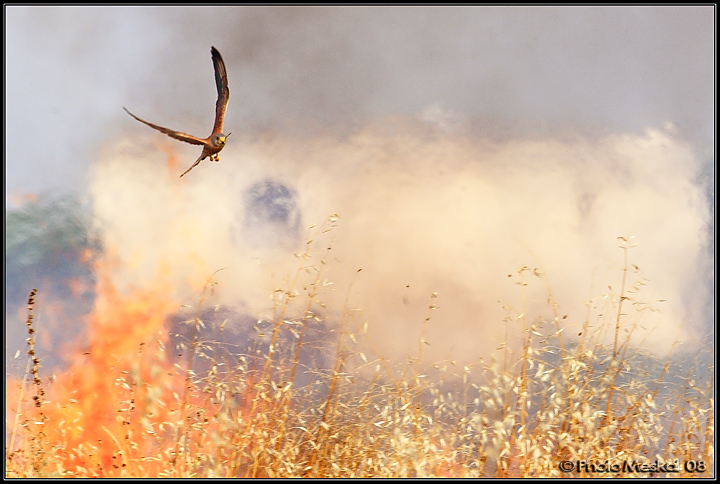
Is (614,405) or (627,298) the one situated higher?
(627,298)

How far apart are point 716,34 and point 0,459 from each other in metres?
5.84

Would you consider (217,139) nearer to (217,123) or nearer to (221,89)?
(217,123)

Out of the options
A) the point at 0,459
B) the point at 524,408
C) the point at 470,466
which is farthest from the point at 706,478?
the point at 0,459

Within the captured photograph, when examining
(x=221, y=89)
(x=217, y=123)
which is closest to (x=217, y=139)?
(x=217, y=123)

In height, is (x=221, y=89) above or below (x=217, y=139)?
above

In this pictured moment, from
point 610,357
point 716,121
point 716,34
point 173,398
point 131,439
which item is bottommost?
point 131,439

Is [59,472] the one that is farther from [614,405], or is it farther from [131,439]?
[614,405]

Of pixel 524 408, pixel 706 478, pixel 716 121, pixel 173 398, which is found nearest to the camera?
pixel 706 478

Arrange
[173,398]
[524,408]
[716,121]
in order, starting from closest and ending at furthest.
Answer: [524,408]
[173,398]
[716,121]

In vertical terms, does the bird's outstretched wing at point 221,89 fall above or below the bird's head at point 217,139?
above

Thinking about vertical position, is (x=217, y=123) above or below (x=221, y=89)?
below

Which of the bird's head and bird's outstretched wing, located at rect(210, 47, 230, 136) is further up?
bird's outstretched wing, located at rect(210, 47, 230, 136)

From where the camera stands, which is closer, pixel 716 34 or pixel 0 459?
pixel 0 459

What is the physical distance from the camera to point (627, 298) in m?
2.89
